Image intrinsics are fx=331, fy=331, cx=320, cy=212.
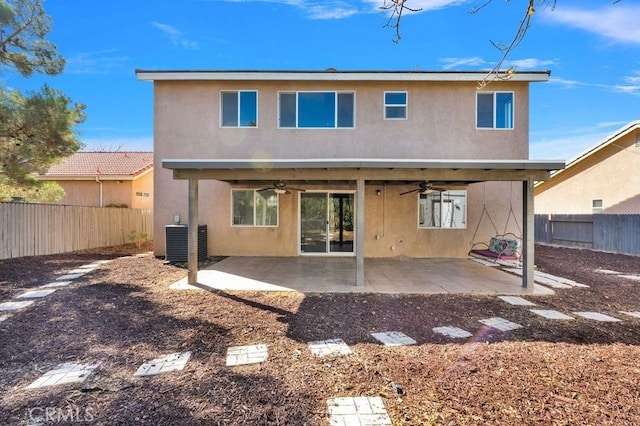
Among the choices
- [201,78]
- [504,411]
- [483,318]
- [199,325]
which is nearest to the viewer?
[504,411]

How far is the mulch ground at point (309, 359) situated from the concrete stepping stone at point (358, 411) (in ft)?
0.25

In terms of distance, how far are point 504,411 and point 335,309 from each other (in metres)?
3.02

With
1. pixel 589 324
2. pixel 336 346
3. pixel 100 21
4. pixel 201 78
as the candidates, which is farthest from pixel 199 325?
pixel 100 21

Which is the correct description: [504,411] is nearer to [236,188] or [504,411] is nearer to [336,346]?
[336,346]

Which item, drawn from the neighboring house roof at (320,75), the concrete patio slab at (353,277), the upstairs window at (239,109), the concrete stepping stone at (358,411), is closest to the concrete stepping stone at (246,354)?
the concrete stepping stone at (358,411)

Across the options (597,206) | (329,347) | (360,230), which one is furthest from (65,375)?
(597,206)

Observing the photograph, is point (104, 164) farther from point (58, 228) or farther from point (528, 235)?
point (528, 235)

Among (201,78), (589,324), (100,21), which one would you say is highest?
(100,21)

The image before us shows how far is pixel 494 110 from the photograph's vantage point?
10.3 m

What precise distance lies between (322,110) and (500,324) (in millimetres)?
7873

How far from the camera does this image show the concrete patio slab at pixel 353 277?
6.70 m

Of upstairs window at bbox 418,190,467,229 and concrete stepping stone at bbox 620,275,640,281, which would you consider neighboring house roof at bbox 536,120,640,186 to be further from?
concrete stepping stone at bbox 620,275,640,281

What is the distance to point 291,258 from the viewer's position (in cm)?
1045

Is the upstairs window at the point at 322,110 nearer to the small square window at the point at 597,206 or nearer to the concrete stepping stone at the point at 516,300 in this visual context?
the concrete stepping stone at the point at 516,300
